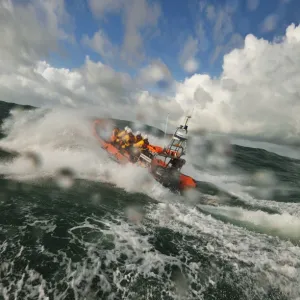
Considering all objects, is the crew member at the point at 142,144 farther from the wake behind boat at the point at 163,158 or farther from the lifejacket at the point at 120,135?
the lifejacket at the point at 120,135

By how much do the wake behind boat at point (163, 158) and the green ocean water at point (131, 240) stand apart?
0.94 metres

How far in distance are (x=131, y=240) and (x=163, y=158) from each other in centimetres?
922

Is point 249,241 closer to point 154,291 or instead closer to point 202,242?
point 202,242

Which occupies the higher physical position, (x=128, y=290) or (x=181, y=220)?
(x=181, y=220)

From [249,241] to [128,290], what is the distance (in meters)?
5.24

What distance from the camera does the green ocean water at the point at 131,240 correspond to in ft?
17.1

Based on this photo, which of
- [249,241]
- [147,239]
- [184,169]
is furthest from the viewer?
[184,169]

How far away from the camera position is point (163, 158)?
15.9m

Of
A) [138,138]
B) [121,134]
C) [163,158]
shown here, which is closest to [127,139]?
[138,138]

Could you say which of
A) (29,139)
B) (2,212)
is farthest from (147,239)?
(29,139)

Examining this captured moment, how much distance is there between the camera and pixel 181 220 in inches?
364

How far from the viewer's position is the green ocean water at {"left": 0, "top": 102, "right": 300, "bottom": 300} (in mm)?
5223

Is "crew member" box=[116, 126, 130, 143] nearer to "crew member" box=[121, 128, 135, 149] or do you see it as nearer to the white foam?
"crew member" box=[121, 128, 135, 149]

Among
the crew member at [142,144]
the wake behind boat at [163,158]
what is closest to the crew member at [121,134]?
the wake behind boat at [163,158]
